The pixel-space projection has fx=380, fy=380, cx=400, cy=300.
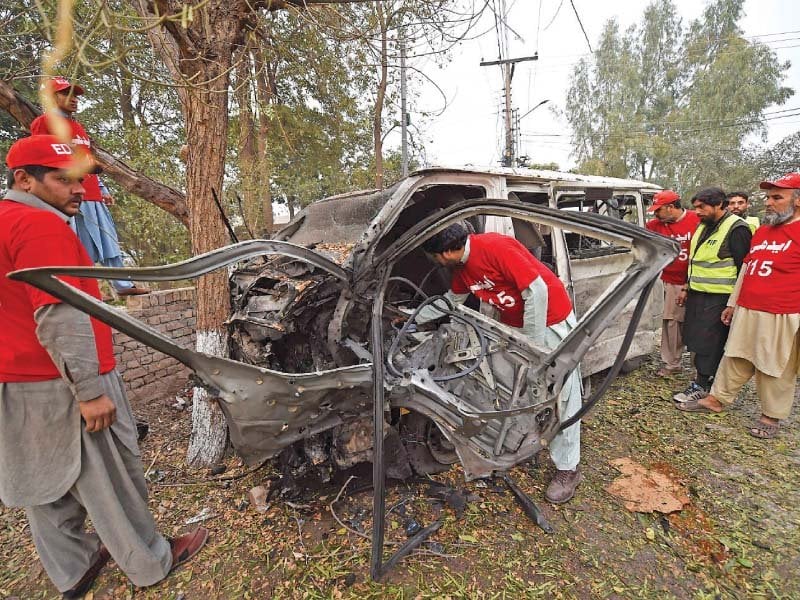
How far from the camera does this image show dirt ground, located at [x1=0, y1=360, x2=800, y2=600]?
1920mm

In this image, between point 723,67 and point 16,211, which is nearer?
point 16,211

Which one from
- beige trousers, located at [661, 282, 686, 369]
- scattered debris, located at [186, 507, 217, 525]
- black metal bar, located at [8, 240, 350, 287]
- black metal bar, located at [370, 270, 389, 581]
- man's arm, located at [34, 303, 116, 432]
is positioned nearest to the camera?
black metal bar, located at [8, 240, 350, 287]

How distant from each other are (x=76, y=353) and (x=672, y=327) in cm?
516

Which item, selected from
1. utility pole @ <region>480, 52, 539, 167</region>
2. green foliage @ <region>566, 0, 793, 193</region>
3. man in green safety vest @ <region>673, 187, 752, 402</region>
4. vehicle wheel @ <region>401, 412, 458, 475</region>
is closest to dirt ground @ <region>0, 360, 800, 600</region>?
vehicle wheel @ <region>401, 412, 458, 475</region>

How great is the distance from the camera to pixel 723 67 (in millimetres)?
21234

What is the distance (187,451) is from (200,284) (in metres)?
1.39

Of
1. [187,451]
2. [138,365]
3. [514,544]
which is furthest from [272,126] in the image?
[514,544]

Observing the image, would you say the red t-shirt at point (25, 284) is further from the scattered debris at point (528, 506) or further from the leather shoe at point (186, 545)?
the scattered debris at point (528, 506)

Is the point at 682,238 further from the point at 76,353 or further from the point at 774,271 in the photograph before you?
the point at 76,353

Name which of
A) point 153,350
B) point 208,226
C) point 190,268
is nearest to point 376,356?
point 190,268

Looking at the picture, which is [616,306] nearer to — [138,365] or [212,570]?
[212,570]

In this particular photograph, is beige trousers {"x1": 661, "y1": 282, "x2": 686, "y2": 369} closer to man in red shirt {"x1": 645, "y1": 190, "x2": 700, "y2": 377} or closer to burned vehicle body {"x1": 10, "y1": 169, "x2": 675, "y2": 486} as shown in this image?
man in red shirt {"x1": 645, "y1": 190, "x2": 700, "y2": 377}

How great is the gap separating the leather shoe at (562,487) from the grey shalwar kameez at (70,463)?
228 centimetres

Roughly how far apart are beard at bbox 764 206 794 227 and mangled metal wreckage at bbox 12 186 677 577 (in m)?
2.22
